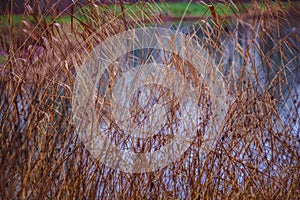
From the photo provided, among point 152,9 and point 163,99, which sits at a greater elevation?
point 152,9

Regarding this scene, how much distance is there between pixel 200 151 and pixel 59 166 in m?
0.37

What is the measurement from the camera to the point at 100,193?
145cm

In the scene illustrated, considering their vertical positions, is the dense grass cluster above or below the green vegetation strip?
below

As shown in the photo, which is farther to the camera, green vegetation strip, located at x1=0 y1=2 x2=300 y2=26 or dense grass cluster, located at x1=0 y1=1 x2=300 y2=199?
green vegetation strip, located at x1=0 y1=2 x2=300 y2=26

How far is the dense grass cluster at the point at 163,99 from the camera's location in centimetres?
140

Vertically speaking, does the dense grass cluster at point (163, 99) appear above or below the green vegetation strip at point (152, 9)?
below

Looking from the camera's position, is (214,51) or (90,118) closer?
(90,118)

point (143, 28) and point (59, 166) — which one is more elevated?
point (143, 28)

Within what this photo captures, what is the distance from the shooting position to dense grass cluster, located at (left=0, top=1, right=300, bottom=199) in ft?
4.58

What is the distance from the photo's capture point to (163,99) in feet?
4.86

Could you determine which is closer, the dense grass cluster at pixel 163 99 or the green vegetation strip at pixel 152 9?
the dense grass cluster at pixel 163 99

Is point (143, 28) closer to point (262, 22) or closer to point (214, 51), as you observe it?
point (214, 51)

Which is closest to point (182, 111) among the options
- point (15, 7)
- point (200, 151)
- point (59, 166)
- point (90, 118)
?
point (200, 151)

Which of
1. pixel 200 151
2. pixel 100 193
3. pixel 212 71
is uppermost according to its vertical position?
pixel 212 71
